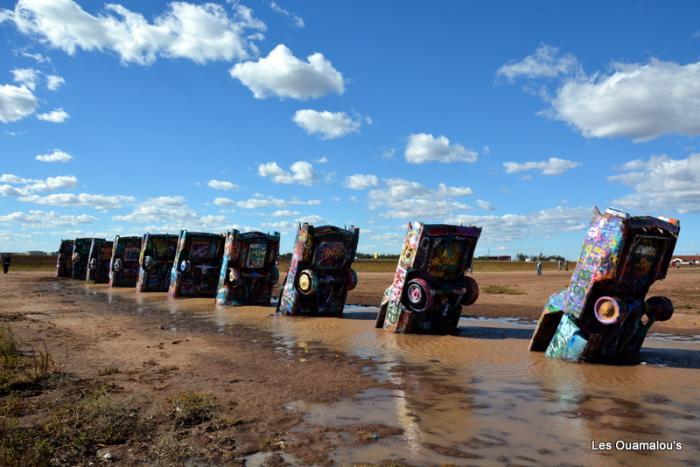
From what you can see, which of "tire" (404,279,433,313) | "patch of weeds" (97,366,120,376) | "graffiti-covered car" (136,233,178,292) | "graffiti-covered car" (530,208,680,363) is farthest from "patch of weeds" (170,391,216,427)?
"graffiti-covered car" (136,233,178,292)

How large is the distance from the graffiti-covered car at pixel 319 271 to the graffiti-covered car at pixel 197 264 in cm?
832

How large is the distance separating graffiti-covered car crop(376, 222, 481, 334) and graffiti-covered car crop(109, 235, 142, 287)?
940 inches

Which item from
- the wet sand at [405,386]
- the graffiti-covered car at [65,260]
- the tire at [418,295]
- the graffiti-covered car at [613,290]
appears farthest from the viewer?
the graffiti-covered car at [65,260]

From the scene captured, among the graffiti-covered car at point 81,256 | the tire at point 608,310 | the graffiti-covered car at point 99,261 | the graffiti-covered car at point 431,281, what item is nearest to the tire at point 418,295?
the graffiti-covered car at point 431,281

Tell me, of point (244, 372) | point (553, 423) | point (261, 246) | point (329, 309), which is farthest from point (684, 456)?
point (261, 246)

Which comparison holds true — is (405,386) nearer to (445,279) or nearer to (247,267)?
(445,279)

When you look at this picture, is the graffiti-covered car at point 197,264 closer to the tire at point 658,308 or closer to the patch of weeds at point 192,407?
the patch of weeds at point 192,407

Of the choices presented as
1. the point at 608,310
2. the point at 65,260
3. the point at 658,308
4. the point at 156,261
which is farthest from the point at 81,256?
the point at 658,308

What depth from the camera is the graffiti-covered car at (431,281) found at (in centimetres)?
1325

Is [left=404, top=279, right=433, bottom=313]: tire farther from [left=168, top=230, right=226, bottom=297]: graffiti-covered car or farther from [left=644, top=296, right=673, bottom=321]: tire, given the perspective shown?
[left=168, top=230, right=226, bottom=297]: graffiti-covered car

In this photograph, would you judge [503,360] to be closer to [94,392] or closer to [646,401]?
[646,401]

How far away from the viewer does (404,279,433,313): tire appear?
13.1 m

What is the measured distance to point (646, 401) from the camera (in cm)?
723

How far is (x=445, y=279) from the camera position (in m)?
13.9
